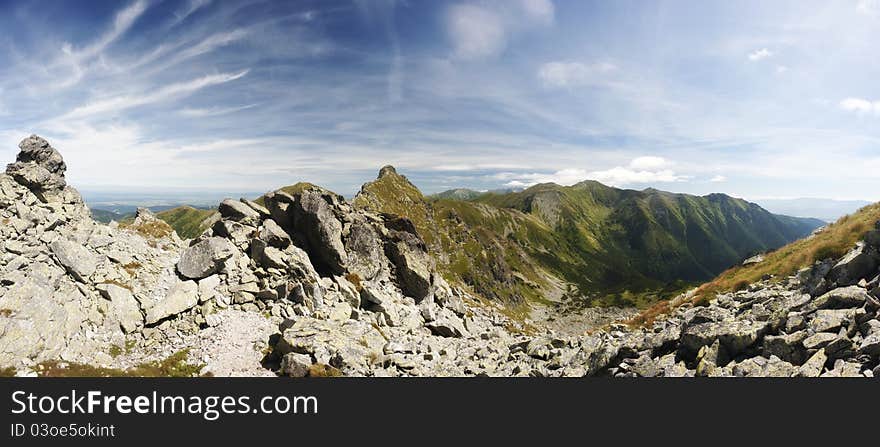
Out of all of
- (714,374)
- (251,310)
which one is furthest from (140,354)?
(714,374)

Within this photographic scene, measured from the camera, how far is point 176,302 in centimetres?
3012

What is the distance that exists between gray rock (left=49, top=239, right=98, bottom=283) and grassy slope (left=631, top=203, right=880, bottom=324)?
1838 inches

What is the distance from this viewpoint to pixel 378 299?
45.4 m

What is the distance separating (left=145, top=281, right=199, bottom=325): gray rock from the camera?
1130 inches

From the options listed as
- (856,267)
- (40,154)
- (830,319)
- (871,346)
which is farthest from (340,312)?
(856,267)

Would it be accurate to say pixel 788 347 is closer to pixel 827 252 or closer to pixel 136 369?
pixel 827 252

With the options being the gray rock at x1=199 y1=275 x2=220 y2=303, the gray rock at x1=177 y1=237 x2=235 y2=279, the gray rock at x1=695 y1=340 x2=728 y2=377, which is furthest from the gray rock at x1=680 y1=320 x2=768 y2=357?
the gray rock at x1=177 y1=237 x2=235 y2=279

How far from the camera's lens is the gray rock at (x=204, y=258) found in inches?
1361

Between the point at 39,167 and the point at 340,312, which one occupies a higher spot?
the point at 39,167

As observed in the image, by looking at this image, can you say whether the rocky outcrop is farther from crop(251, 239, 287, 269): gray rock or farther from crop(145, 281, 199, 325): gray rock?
crop(251, 239, 287, 269): gray rock

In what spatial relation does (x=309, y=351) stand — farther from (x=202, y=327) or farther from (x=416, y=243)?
(x=416, y=243)

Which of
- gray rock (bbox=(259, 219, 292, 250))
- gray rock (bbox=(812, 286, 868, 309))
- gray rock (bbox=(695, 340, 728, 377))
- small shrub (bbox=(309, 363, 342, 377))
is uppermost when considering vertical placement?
gray rock (bbox=(259, 219, 292, 250))

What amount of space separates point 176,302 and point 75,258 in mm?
8100

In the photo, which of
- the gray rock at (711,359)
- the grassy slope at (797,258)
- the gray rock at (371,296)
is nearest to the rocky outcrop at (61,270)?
the gray rock at (371,296)
